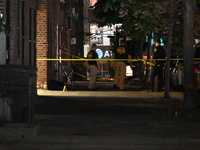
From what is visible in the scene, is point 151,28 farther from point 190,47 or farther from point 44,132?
point 44,132

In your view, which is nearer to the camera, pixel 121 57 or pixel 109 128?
pixel 109 128

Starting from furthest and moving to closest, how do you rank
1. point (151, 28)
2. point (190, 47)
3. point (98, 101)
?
point (151, 28) → point (98, 101) → point (190, 47)


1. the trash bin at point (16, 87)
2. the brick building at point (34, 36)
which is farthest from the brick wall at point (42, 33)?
→ the trash bin at point (16, 87)

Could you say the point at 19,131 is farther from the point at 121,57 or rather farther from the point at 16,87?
the point at 121,57

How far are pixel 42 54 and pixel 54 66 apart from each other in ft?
12.0

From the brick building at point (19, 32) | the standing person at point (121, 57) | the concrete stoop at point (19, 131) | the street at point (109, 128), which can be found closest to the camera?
the street at point (109, 128)

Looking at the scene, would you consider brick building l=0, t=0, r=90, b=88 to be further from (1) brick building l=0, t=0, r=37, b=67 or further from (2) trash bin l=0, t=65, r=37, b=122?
(2) trash bin l=0, t=65, r=37, b=122

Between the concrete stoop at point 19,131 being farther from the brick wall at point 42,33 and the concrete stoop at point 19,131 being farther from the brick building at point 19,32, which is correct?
the brick wall at point 42,33

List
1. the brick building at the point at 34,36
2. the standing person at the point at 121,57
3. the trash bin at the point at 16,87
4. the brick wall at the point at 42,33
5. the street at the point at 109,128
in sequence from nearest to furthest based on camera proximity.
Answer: the street at the point at 109,128 → the trash bin at the point at 16,87 → the brick building at the point at 34,36 → the standing person at the point at 121,57 → the brick wall at the point at 42,33

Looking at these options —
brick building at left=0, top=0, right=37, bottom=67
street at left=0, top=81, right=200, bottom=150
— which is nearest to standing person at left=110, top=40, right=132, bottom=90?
brick building at left=0, top=0, right=37, bottom=67

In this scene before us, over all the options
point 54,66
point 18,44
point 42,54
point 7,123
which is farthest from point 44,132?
point 54,66

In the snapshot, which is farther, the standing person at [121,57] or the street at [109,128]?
the standing person at [121,57]

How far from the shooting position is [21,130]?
10578 millimetres

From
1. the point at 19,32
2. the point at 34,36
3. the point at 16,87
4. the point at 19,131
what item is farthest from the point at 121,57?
the point at 19,131
